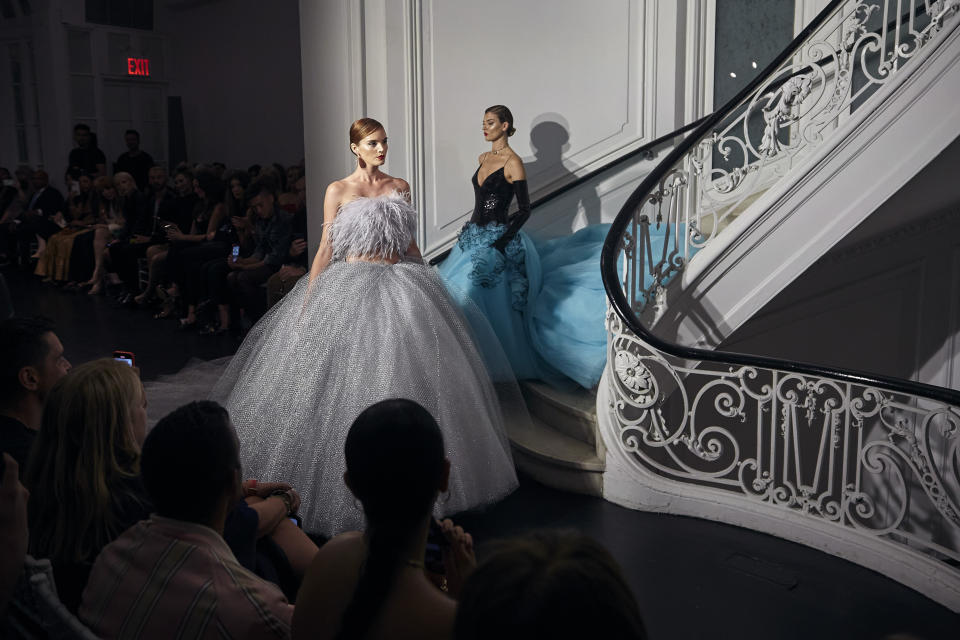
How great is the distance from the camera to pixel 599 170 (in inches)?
251

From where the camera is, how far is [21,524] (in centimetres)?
176

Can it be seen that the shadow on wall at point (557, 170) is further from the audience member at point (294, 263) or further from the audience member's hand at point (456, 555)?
the audience member's hand at point (456, 555)

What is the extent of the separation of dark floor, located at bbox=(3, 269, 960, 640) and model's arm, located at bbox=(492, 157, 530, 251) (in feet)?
4.63

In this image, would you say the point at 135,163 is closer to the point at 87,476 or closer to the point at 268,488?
the point at 268,488

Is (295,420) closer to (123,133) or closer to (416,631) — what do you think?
(416,631)

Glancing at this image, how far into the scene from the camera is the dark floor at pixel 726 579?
302 cm

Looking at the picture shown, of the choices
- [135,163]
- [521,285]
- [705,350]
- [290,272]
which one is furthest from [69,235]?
[705,350]

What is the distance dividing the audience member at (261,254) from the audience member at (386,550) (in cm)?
552

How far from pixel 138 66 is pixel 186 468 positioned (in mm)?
11717

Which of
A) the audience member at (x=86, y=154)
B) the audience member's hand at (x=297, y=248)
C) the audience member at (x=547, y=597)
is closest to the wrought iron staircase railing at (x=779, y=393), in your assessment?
the audience member at (x=547, y=597)

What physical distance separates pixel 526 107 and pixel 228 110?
640 centimetres

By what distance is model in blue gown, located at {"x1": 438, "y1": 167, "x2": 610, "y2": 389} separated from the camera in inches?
188

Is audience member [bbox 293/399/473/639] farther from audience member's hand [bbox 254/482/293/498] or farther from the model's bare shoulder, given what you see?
the model's bare shoulder

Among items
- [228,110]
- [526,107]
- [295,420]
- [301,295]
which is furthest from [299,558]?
[228,110]
